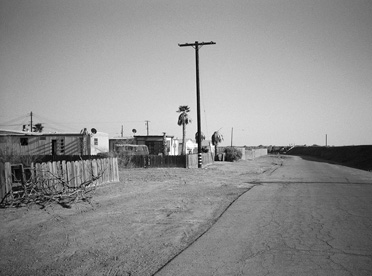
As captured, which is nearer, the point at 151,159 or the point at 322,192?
the point at 322,192

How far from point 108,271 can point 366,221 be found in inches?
253

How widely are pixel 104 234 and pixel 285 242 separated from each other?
405cm

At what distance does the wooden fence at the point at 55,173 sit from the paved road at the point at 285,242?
22.6 feet

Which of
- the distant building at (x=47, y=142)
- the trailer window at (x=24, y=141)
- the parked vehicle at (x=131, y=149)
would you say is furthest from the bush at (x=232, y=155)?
the trailer window at (x=24, y=141)

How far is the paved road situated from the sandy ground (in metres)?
0.48

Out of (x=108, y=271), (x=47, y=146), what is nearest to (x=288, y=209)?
(x=108, y=271)

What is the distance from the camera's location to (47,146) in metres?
32.4

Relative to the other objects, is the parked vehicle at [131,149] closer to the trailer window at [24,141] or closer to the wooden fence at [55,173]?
Answer: the trailer window at [24,141]

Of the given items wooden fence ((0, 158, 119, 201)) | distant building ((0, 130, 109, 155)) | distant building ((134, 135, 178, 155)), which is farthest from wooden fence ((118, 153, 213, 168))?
distant building ((134, 135, 178, 155))

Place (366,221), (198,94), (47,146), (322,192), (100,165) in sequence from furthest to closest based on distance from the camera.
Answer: (47,146) < (198,94) < (100,165) < (322,192) < (366,221)

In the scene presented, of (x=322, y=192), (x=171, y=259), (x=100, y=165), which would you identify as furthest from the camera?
(x=100, y=165)

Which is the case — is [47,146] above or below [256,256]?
above

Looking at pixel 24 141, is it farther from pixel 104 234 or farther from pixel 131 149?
pixel 104 234

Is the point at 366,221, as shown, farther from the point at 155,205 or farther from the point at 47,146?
the point at 47,146
